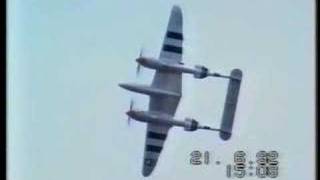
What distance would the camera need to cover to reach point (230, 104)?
3.26 feet

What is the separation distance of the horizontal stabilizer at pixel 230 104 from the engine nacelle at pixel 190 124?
5 cm

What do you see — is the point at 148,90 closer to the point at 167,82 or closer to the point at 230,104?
the point at 167,82

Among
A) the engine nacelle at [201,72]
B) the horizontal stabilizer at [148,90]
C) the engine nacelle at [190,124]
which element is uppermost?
the engine nacelle at [201,72]

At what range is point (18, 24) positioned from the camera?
960 mm

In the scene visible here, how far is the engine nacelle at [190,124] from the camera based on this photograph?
985mm

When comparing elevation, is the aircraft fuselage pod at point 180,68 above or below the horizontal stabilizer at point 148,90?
above

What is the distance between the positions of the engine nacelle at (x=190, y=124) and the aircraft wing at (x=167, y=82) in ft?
0.10

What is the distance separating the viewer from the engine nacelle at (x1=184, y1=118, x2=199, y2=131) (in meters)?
0.98

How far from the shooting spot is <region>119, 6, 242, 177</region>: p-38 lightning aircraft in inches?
38.7

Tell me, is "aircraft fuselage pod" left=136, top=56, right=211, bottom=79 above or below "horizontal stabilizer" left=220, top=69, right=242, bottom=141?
above

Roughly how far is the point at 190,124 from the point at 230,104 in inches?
3.3

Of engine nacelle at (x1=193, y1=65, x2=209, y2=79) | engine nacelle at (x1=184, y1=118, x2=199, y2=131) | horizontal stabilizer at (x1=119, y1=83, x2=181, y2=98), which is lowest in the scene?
engine nacelle at (x1=184, y1=118, x2=199, y2=131)

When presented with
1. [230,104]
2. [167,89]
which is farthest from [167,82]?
[230,104]

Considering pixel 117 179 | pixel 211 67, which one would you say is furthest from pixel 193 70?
pixel 117 179
